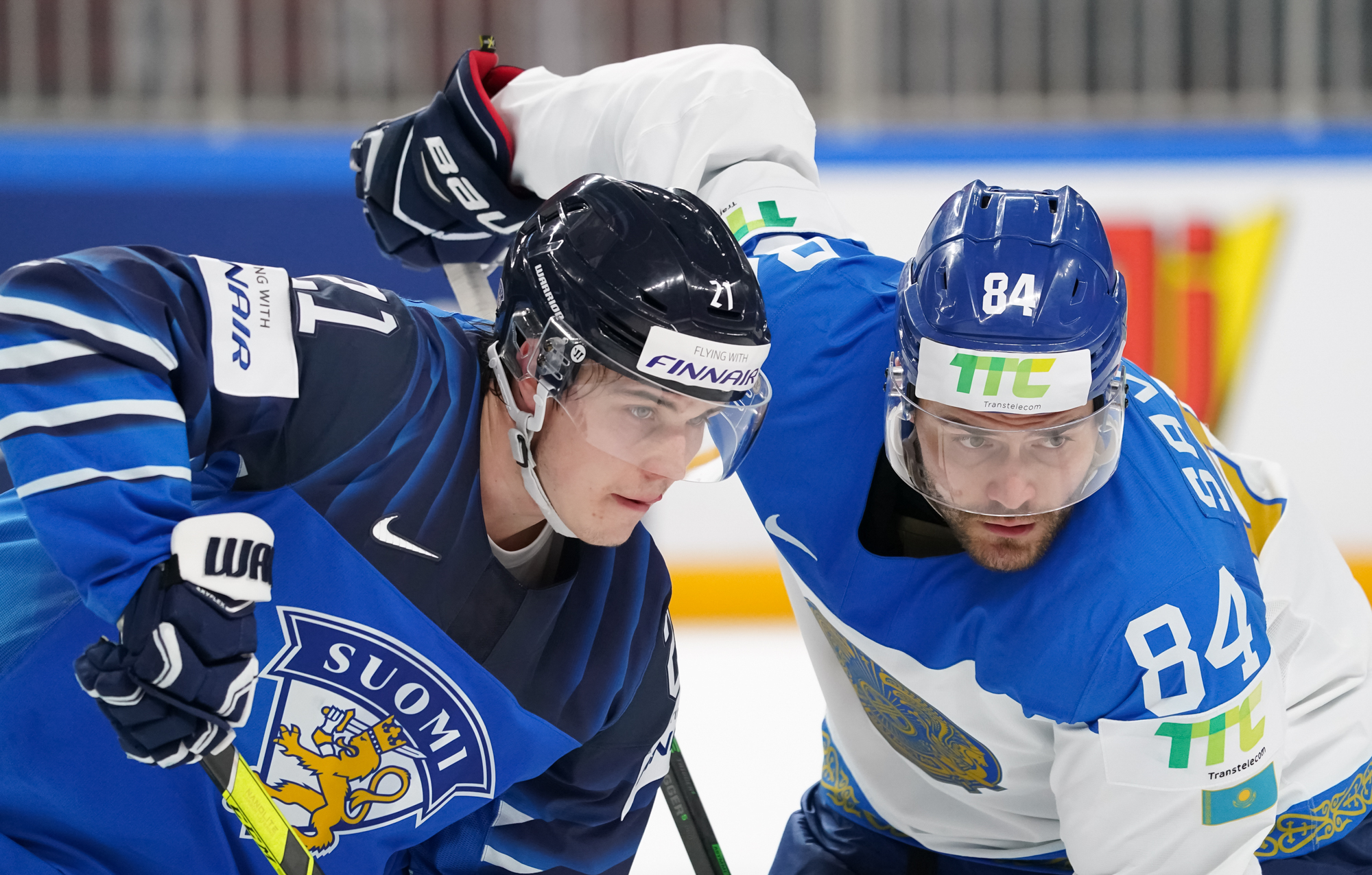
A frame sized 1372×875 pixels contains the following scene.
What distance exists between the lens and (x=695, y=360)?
5.11 feet

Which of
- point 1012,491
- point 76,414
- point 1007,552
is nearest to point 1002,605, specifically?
point 1007,552

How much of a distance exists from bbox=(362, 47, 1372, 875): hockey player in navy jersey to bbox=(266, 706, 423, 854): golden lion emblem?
2.37 ft

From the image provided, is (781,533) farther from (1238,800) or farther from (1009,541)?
(1238,800)

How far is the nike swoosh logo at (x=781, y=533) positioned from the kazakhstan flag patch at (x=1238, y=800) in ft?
2.12

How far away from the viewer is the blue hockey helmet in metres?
1.80

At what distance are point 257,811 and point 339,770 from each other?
0.15m

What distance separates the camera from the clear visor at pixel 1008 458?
185cm

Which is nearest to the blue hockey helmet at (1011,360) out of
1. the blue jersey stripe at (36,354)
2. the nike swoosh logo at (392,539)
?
the nike swoosh logo at (392,539)

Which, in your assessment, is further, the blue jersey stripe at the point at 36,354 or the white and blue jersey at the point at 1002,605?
the white and blue jersey at the point at 1002,605

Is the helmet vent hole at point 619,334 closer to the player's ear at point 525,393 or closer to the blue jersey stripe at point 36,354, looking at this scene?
the player's ear at point 525,393

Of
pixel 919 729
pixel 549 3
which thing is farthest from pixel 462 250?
pixel 549 3

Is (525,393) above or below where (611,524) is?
above

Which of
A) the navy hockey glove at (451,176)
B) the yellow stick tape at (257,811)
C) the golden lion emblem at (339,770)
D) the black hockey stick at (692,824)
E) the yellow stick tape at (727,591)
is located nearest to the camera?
the yellow stick tape at (257,811)

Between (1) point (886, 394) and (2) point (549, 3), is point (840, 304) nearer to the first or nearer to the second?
(1) point (886, 394)
